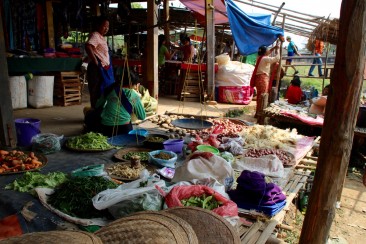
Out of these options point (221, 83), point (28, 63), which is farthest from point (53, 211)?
point (221, 83)

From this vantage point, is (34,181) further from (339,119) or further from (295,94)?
(295,94)

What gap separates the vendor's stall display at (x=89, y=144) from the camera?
3.72m

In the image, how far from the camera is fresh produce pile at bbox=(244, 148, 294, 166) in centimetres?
371

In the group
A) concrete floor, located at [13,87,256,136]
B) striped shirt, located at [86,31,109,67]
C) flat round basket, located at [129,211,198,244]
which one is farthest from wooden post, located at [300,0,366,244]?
striped shirt, located at [86,31,109,67]

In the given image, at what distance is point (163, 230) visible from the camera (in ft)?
4.91

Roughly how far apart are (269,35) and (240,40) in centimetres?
74

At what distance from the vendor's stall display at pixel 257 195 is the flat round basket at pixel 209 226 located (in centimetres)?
74

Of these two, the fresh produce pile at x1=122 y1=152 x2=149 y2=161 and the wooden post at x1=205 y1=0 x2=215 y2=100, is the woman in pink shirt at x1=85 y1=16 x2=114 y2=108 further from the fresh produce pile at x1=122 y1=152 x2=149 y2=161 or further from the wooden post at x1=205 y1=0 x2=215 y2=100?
the fresh produce pile at x1=122 y1=152 x2=149 y2=161

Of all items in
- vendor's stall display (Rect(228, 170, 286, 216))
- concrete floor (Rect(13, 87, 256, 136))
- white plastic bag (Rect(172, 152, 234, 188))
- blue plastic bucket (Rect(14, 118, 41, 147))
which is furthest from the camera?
concrete floor (Rect(13, 87, 256, 136))

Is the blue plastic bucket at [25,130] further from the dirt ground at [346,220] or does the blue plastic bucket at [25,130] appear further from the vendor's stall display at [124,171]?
the dirt ground at [346,220]

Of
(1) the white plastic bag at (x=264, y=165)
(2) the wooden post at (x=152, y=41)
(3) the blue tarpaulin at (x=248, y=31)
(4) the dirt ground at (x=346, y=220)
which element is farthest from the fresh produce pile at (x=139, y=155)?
(3) the blue tarpaulin at (x=248, y=31)

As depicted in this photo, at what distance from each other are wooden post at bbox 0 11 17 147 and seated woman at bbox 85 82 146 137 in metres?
1.12

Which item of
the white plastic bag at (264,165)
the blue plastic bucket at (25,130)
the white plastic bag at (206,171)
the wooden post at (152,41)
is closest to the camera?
the white plastic bag at (206,171)

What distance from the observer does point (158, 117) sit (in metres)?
5.81
